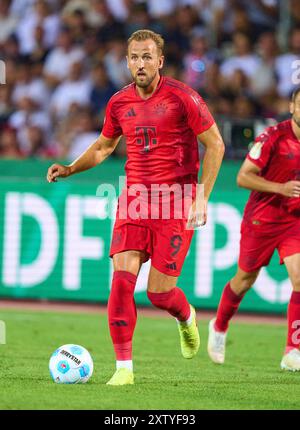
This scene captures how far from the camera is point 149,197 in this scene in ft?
25.0

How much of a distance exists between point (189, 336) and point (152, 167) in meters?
1.56

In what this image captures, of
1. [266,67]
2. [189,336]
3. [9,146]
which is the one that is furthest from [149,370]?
[9,146]

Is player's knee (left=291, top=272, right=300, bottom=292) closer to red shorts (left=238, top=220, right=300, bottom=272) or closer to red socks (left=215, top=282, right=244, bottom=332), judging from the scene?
red shorts (left=238, top=220, right=300, bottom=272)

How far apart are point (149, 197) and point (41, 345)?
9.32ft

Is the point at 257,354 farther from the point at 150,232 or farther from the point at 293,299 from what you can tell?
the point at 150,232

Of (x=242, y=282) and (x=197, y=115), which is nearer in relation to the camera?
(x=197, y=115)

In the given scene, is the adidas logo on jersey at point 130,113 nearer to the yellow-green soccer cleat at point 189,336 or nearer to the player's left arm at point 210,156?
the player's left arm at point 210,156

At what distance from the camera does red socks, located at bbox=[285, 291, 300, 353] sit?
8.42m

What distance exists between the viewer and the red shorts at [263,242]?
28.3ft

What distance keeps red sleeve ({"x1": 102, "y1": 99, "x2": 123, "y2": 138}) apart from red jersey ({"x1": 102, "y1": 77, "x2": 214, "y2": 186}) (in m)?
0.01

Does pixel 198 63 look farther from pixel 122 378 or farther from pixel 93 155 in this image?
pixel 122 378

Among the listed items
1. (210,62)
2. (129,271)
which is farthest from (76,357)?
(210,62)

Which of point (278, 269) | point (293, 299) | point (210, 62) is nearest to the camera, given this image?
point (293, 299)

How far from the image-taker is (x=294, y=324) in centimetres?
849
